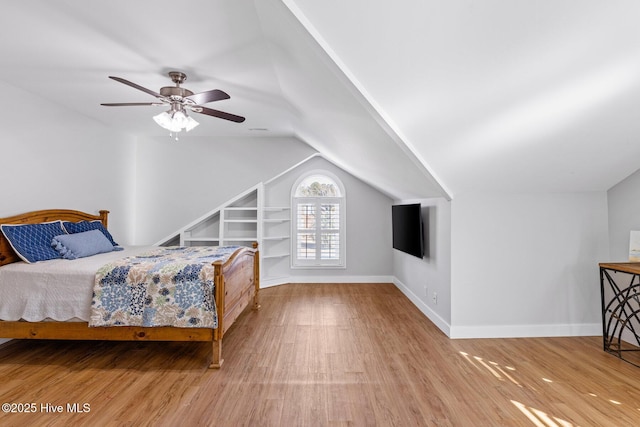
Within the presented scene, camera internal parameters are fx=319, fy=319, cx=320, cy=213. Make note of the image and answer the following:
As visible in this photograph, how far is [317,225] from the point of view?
588 centimetres

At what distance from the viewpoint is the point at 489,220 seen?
331 cm

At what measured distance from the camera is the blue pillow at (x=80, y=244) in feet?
10.5

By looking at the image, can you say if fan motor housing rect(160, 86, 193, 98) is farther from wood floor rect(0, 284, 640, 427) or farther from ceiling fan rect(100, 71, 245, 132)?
wood floor rect(0, 284, 640, 427)

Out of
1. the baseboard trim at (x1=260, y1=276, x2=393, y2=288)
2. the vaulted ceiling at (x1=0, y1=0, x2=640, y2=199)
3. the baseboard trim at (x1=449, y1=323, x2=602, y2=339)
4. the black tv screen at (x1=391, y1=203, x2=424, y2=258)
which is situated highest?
the vaulted ceiling at (x1=0, y1=0, x2=640, y2=199)

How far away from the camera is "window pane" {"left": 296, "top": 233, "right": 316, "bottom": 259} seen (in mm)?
5867

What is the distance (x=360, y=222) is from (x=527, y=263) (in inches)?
117

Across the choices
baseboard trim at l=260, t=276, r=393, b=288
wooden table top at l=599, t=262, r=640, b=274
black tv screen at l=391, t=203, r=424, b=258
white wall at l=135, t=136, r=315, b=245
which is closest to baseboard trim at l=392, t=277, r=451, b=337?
baseboard trim at l=260, t=276, r=393, b=288

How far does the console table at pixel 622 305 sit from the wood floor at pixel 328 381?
0.49ft

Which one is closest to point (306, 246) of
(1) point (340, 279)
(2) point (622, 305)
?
(1) point (340, 279)

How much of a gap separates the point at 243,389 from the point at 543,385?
2203 mm

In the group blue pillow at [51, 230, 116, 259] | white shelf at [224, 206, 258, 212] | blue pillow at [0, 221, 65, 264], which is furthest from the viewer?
white shelf at [224, 206, 258, 212]

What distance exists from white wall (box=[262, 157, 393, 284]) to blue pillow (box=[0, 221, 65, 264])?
3.22 metres

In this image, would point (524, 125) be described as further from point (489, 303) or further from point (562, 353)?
point (562, 353)

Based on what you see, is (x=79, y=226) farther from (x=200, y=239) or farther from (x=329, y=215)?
(x=329, y=215)
